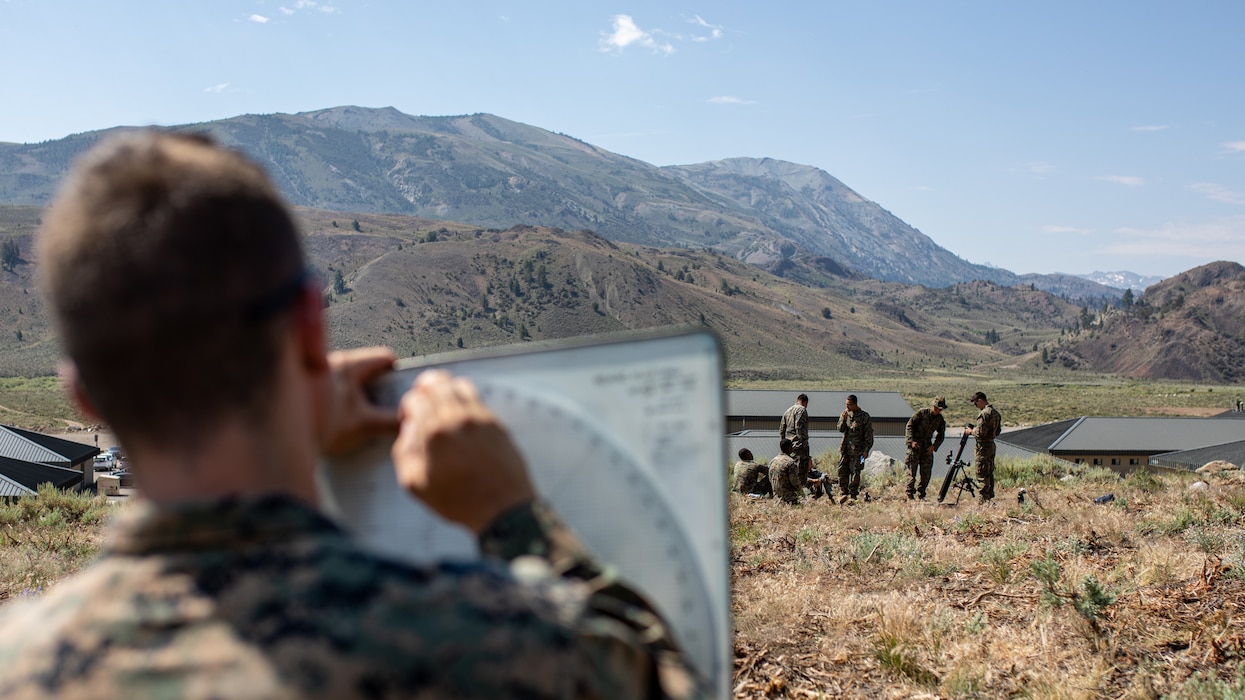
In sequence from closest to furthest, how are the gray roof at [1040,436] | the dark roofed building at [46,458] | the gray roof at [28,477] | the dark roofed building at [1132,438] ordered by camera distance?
1. the gray roof at [28,477]
2. the dark roofed building at [46,458]
3. the dark roofed building at [1132,438]
4. the gray roof at [1040,436]

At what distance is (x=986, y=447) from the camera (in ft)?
47.2

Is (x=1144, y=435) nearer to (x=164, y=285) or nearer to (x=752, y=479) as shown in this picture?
(x=752, y=479)

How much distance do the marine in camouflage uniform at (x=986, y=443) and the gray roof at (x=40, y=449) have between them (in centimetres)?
2389

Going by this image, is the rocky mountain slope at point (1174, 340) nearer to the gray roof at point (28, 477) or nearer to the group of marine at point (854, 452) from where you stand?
the group of marine at point (854, 452)

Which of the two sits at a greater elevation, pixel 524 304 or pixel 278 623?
pixel 524 304

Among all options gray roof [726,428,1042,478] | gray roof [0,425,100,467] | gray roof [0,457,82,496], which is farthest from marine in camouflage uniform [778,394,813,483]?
gray roof [0,425,100,467]

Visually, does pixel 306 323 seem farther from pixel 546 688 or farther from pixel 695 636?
pixel 695 636

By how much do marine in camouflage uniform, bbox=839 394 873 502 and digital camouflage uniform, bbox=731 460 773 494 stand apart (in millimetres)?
1515

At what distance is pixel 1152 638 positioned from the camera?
5.15 metres

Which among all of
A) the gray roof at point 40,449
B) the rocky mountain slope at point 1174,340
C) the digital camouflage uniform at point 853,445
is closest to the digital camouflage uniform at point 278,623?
the digital camouflage uniform at point 853,445

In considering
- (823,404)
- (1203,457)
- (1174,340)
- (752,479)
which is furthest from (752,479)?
(1174,340)

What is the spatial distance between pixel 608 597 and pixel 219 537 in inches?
24.1

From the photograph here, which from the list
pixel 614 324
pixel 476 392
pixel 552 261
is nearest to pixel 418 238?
pixel 552 261

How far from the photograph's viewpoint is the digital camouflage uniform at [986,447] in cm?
1420
